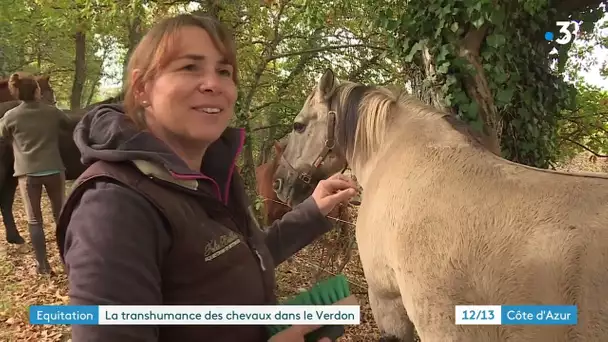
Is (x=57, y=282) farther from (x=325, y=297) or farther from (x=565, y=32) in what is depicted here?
(x=565, y=32)

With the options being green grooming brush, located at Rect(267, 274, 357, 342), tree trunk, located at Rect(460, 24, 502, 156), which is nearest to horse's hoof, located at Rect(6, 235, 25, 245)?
tree trunk, located at Rect(460, 24, 502, 156)

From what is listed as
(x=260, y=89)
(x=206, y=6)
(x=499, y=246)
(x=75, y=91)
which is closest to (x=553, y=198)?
(x=499, y=246)

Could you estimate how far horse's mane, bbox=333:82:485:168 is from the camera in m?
2.15

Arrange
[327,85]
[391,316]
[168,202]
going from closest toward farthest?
[168,202] < [391,316] < [327,85]

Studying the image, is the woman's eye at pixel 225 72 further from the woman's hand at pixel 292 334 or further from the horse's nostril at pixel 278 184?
the horse's nostril at pixel 278 184

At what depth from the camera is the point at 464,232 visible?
1512 mm

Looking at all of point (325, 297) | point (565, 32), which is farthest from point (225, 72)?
point (565, 32)

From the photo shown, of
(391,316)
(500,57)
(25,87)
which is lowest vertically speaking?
(391,316)

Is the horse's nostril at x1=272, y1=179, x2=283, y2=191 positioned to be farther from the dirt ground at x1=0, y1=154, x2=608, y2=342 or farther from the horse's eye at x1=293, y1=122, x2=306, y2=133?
the dirt ground at x1=0, y1=154, x2=608, y2=342

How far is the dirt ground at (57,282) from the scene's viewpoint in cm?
326

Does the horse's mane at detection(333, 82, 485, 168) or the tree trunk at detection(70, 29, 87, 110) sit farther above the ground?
the tree trunk at detection(70, 29, 87, 110)

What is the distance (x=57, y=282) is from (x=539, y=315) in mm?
4106

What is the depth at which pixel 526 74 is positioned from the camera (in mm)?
2807

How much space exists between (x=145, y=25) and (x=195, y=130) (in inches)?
141
